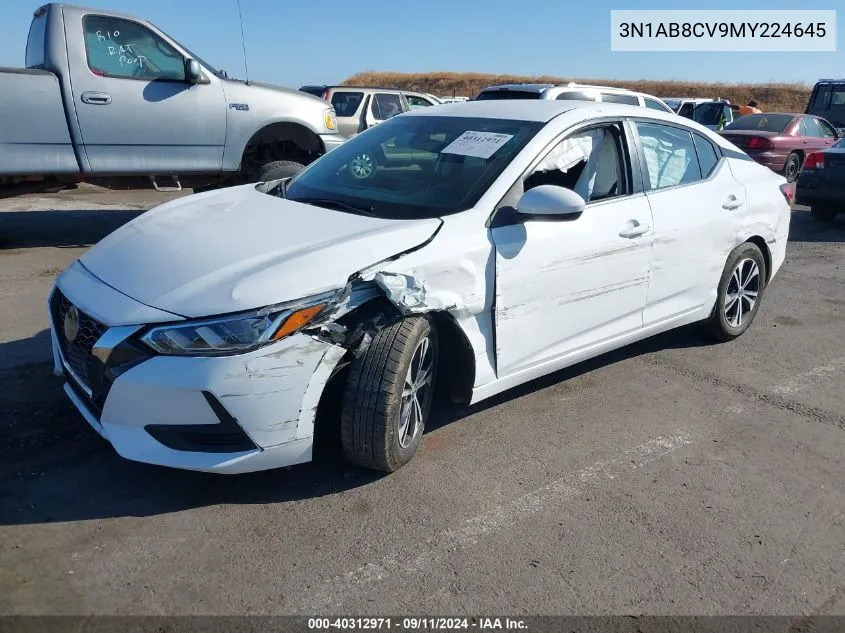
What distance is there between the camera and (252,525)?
291 centimetres

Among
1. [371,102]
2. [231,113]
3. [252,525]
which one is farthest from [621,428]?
[371,102]

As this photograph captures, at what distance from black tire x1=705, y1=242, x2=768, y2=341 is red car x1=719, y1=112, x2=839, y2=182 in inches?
376

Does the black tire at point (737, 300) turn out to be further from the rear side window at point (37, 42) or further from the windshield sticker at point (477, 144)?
the rear side window at point (37, 42)

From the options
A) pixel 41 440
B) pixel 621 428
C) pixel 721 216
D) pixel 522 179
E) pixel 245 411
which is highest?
pixel 522 179

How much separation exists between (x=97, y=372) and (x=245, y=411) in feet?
2.06

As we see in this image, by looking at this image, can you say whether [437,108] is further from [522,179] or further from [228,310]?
[228,310]

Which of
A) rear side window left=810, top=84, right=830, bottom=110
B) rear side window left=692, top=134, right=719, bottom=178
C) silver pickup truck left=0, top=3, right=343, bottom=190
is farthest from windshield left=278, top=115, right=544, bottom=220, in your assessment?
rear side window left=810, top=84, right=830, bottom=110

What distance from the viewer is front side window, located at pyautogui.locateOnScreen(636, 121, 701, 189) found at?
14.3ft

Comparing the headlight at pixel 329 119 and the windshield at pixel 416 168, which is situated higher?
the headlight at pixel 329 119

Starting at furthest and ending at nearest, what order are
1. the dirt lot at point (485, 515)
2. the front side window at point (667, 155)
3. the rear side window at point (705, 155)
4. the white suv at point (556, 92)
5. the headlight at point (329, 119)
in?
the white suv at point (556, 92), the headlight at point (329, 119), the rear side window at point (705, 155), the front side window at point (667, 155), the dirt lot at point (485, 515)

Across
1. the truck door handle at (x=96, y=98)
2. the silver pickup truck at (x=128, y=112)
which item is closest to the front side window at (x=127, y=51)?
the silver pickup truck at (x=128, y=112)

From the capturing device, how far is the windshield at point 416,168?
3.60 m

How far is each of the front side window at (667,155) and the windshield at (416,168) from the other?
0.88 meters

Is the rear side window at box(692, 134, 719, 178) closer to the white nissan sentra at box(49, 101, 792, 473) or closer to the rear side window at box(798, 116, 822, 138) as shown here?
the white nissan sentra at box(49, 101, 792, 473)
